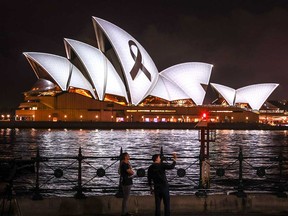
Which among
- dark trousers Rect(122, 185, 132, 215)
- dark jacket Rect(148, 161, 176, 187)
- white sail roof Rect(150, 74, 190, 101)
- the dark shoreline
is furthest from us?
white sail roof Rect(150, 74, 190, 101)

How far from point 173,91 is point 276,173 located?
2581 inches

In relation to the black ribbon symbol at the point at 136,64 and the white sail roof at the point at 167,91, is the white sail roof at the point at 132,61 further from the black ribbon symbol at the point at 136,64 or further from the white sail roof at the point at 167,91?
the white sail roof at the point at 167,91

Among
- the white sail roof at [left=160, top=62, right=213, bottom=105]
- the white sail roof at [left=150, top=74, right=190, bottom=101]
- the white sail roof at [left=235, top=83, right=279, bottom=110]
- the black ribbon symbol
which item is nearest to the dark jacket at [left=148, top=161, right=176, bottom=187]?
the black ribbon symbol

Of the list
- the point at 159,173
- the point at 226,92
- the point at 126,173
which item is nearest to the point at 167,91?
the point at 226,92

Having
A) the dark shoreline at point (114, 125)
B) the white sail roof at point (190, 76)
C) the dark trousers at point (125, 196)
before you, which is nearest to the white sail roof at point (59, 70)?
the dark shoreline at point (114, 125)

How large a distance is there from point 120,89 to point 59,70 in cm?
998

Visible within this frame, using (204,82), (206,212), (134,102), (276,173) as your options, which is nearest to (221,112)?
(204,82)

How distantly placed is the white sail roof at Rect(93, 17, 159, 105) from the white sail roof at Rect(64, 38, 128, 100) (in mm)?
1877

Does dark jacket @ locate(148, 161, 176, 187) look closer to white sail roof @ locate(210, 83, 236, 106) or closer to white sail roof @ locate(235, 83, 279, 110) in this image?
white sail roof @ locate(210, 83, 236, 106)

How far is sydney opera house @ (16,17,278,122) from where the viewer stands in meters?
70.9

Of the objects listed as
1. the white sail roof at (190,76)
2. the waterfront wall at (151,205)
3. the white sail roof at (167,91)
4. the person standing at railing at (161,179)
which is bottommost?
the waterfront wall at (151,205)

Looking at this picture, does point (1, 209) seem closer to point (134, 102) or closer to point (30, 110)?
point (134, 102)

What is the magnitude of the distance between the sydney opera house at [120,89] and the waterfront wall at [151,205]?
59.2 meters

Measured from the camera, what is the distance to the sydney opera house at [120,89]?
70875 millimetres
